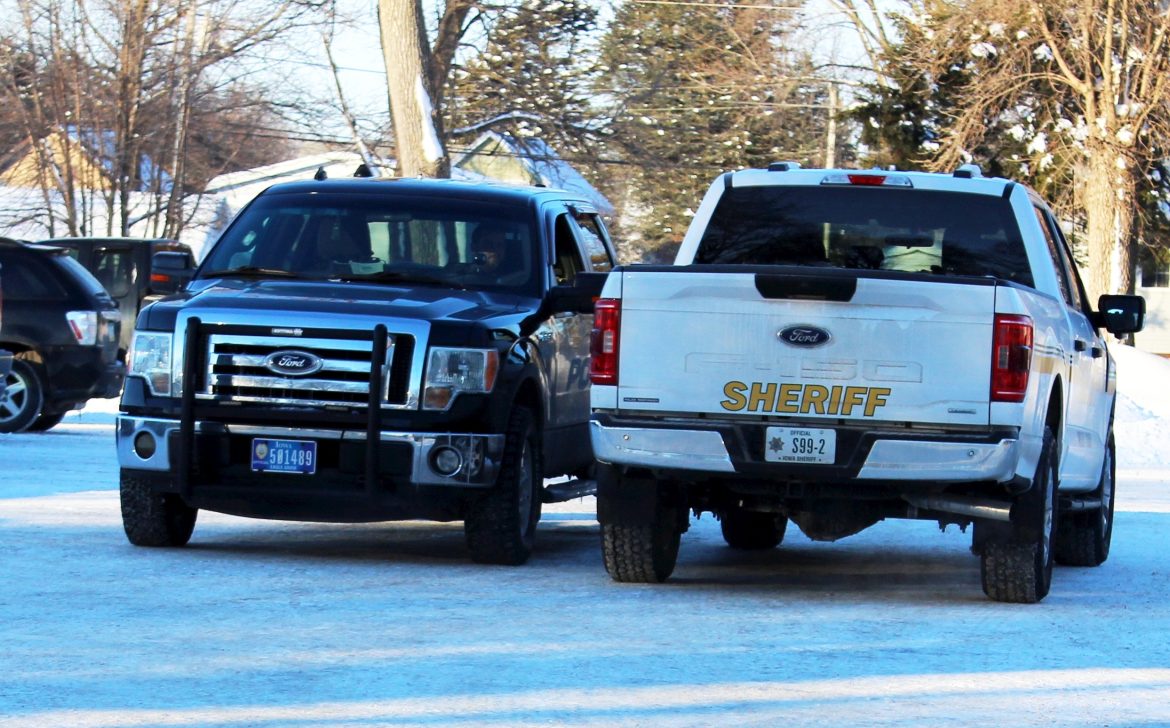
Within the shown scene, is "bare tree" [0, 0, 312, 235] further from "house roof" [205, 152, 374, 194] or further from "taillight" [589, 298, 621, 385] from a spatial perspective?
"taillight" [589, 298, 621, 385]

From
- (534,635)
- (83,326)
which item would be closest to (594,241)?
(534,635)

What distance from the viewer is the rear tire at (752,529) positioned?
438 inches

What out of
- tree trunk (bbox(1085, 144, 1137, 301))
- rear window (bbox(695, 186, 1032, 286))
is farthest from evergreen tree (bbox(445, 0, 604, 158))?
rear window (bbox(695, 186, 1032, 286))

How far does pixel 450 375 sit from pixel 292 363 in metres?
0.76

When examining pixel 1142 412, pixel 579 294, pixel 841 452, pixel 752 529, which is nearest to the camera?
pixel 841 452

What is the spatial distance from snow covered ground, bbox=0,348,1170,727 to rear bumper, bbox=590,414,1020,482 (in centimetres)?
61

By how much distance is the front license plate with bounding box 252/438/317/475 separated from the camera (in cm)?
947

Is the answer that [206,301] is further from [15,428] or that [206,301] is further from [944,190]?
[15,428]

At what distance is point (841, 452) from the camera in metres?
8.46

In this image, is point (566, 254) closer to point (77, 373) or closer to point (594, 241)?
point (594, 241)

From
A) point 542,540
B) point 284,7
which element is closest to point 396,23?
point 284,7

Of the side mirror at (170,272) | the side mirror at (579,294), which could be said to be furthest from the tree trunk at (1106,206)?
the side mirror at (170,272)

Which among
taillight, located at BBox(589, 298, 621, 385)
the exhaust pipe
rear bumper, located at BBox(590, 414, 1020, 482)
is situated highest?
taillight, located at BBox(589, 298, 621, 385)

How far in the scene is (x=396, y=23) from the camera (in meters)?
27.8
